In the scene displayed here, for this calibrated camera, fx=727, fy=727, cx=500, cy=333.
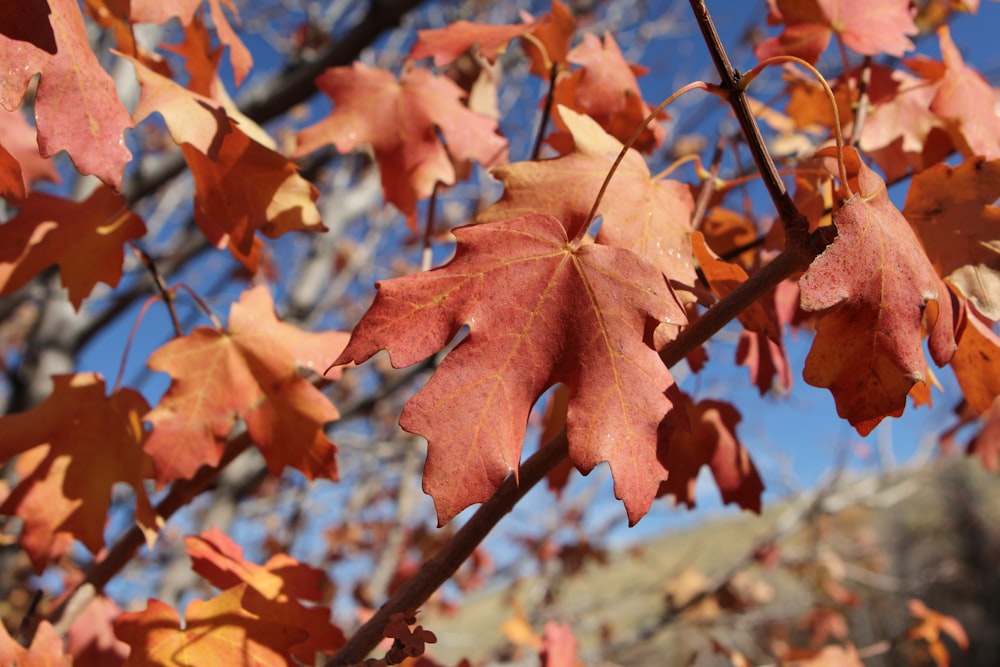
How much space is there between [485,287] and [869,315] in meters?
0.50

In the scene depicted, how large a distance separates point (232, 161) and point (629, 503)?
95 cm

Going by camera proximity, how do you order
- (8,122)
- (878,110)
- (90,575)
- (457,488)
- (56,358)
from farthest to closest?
(56,358)
(8,122)
(878,110)
(90,575)
(457,488)

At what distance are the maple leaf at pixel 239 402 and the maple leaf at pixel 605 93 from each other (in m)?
0.76

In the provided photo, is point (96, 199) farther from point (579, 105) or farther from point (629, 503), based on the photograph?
point (629, 503)

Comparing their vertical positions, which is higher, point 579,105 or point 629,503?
point 579,105

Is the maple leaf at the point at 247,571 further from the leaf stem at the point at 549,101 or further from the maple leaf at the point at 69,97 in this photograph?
the leaf stem at the point at 549,101

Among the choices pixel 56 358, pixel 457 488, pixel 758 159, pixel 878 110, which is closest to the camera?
pixel 457 488

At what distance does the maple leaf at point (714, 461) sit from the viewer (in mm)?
1596

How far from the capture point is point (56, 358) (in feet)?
12.2

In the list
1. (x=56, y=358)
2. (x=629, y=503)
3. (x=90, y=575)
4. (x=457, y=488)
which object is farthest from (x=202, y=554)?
(x=56, y=358)

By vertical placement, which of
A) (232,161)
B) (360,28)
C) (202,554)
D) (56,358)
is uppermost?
(232,161)

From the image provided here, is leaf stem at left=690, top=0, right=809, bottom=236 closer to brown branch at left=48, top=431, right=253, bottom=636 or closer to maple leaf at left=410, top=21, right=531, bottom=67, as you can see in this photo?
maple leaf at left=410, top=21, right=531, bottom=67

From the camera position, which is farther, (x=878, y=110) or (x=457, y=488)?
(x=878, y=110)

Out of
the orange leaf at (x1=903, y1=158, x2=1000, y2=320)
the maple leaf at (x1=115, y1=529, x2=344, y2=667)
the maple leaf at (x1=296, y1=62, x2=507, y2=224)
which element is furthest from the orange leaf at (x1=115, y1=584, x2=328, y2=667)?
the orange leaf at (x1=903, y1=158, x2=1000, y2=320)
